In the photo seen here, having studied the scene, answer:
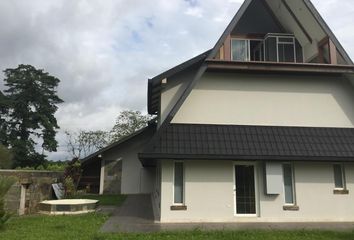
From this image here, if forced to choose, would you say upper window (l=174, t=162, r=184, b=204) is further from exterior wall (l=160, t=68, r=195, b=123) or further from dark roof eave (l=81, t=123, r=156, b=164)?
dark roof eave (l=81, t=123, r=156, b=164)

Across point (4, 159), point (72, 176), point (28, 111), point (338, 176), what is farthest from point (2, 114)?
point (338, 176)

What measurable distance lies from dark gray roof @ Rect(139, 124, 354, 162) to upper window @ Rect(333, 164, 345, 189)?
0.83 metres

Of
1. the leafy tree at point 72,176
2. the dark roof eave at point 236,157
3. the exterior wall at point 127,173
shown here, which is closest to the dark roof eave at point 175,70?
the dark roof eave at point 236,157

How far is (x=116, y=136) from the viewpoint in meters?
51.6

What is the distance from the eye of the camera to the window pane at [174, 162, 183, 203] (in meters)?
12.3

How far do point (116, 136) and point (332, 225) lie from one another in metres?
42.4

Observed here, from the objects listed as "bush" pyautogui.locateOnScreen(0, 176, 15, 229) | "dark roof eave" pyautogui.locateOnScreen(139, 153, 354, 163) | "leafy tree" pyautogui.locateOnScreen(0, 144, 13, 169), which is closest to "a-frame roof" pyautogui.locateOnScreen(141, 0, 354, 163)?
"dark roof eave" pyautogui.locateOnScreen(139, 153, 354, 163)

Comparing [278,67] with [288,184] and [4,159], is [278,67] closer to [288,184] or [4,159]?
[288,184]

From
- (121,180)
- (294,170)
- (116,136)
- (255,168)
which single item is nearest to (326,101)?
(294,170)

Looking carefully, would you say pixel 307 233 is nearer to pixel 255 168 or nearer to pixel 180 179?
pixel 255 168

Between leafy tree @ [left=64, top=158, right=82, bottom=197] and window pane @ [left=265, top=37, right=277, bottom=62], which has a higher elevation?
window pane @ [left=265, top=37, right=277, bottom=62]

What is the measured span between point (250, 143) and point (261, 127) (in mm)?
1087

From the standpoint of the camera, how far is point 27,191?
14859mm

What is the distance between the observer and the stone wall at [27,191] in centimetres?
1381
